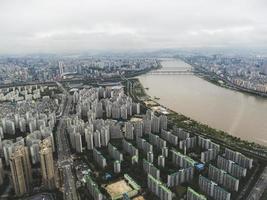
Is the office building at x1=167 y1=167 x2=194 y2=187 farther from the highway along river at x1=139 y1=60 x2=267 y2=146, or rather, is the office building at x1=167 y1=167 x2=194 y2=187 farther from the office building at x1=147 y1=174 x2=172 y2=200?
the highway along river at x1=139 y1=60 x2=267 y2=146

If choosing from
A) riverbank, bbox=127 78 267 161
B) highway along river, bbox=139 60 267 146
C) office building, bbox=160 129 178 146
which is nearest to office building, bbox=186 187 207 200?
office building, bbox=160 129 178 146

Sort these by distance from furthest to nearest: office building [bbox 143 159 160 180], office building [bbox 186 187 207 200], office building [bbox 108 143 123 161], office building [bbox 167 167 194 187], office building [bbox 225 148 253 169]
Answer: office building [bbox 108 143 123 161] < office building [bbox 225 148 253 169] < office building [bbox 143 159 160 180] < office building [bbox 167 167 194 187] < office building [bbox 186 187 207 200]

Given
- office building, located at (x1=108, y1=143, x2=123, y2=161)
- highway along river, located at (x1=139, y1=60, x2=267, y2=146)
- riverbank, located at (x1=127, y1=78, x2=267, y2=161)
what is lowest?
highway along river, located at (x1=139, y1=60, x2=267, y2=146)

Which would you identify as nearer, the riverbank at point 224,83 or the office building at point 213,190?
the office building at point 213,190

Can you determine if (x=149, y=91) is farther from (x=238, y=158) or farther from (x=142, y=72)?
(x=238, y=158)

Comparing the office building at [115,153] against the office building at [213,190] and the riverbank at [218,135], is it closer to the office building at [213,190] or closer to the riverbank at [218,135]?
the office building at [213,190]

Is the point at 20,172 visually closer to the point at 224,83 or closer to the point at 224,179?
the point at 224,179

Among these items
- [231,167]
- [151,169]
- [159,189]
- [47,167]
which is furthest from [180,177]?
[47,167]

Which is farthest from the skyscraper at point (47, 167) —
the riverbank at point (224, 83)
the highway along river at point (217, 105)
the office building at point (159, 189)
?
the riverbank at point (224, 83)

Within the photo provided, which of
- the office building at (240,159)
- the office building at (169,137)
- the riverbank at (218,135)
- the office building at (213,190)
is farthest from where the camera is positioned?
the office building at (169,137)

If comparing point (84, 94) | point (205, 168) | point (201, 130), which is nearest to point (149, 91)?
point (84, 94)
